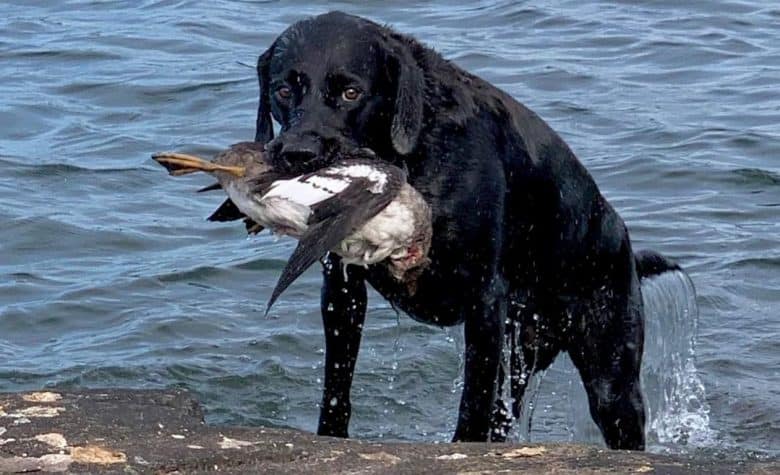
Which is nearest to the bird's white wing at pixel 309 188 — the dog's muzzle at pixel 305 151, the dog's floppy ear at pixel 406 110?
the dog's muzzle at pixel 305 151

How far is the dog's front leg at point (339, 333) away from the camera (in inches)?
205

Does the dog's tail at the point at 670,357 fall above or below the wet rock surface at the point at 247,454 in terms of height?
below

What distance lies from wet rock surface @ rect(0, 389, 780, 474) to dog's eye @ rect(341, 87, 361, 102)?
3.55 feet

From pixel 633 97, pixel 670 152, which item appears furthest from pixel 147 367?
pixel 633 97

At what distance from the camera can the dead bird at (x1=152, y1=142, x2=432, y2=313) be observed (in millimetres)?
4148

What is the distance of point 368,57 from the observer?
496cm

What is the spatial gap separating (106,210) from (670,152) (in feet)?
10.5

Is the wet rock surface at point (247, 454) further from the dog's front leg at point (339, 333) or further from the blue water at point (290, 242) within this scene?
the blue water at point (290, 242)

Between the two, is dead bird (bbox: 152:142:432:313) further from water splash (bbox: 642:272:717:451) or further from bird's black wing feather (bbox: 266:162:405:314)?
water splash (bbox: 642:272:717:451)

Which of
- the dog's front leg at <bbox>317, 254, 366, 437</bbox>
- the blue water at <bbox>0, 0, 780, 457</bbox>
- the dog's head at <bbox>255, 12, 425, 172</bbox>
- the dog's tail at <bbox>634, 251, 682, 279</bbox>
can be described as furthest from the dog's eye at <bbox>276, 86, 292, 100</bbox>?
the blue water at <bbox>0, 0, 780, 457</bbox>

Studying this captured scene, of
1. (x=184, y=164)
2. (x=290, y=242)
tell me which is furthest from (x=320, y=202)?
(x=290, y=242)

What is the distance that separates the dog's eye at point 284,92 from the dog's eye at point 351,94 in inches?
6.5

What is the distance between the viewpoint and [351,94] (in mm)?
4918

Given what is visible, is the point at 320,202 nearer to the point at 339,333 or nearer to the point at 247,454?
the point at 247,454
